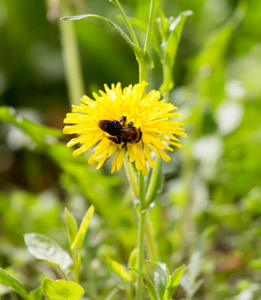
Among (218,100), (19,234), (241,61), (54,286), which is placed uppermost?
(241,61)

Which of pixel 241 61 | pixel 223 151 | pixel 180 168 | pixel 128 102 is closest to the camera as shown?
pixel 128 102

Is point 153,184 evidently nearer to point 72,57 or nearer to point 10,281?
point 10,281

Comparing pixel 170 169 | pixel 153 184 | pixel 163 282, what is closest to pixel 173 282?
pixel 163 282

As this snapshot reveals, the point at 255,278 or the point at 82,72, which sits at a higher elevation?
the point at 82,72

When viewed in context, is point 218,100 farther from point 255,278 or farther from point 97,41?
point 97,41

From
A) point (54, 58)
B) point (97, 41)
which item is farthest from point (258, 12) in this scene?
point (54, 58)

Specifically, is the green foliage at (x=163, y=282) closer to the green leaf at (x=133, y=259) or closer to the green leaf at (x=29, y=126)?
the green leaf at (x=133, y=259)
